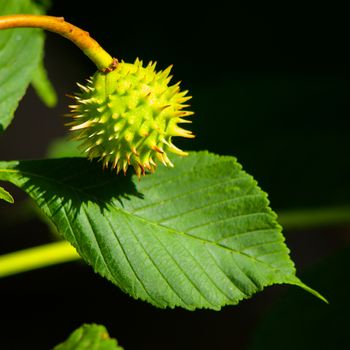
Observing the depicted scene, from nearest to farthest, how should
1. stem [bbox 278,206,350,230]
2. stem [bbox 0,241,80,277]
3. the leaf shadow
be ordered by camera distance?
the leaf shadow, stem [bbox 0,241,80,277], stem [bbox 278,206,350,230]

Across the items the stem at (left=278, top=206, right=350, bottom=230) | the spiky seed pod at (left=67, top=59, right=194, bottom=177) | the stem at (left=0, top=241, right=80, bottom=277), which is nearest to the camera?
the spiky seed pod at (left=67, top=59, right=194, bottom=177)

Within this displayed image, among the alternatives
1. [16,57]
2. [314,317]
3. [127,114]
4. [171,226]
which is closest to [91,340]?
[171,226]

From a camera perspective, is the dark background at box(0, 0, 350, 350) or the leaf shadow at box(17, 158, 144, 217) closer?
the leaf shadow at box(17, 158, 144, 217)

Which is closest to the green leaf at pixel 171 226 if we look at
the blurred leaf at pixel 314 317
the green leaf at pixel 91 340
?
the green leaf at pixel 91 340

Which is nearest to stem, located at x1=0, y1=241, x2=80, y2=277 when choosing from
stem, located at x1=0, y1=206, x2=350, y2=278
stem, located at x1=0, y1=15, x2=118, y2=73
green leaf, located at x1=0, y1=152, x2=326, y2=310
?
stem, located at x1=0, y1=206, x2=350, y2=278

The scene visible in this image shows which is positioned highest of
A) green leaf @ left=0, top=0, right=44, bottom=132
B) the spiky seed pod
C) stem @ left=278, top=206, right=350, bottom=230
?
stem @ left=278, top=206, right=350, bottom=230

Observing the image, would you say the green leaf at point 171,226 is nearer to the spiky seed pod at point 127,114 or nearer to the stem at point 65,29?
the spiky seed pod at point 127,114

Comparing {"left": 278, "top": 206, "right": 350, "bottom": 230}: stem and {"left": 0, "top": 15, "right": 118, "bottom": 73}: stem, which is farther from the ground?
{"left": 278, "top": 206, "right": 350, "bottom": 230}: stem

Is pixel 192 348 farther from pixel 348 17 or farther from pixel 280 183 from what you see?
pixel 348 17

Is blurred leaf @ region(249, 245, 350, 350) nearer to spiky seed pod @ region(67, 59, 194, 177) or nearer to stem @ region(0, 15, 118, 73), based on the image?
spiky seed pod @ region(67, 59, 194, 177)
